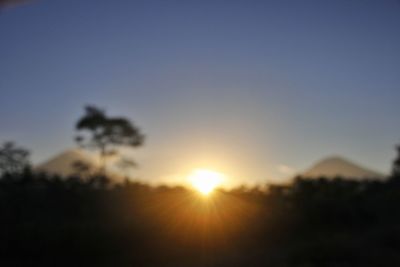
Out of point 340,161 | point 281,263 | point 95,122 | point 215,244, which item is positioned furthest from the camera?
point 95,122

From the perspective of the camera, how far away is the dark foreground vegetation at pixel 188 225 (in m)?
11.4

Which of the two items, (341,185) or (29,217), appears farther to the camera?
(341,185)

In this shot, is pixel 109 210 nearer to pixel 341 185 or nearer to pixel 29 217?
pixel 29 217

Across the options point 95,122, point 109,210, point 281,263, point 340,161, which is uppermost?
point 95,122

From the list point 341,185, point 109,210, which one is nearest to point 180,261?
point 109,210

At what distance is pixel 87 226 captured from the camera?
1234cm

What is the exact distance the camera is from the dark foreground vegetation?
11.4m

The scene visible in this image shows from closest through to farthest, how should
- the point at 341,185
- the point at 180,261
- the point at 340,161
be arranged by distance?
the point at 180,261 → the point at 341,185 → the point at 340,161

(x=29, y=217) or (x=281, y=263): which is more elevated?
(x=29, y=217)

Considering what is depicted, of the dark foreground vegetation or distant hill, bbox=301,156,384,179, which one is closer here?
the dark foreground vegetation

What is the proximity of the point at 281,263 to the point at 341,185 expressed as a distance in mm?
11057

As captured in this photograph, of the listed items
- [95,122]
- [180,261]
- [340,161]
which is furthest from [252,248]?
[95,122]

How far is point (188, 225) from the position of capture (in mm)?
13953

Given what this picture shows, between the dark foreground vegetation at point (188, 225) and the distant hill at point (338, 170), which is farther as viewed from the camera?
the distant hill at point (338, 170)
